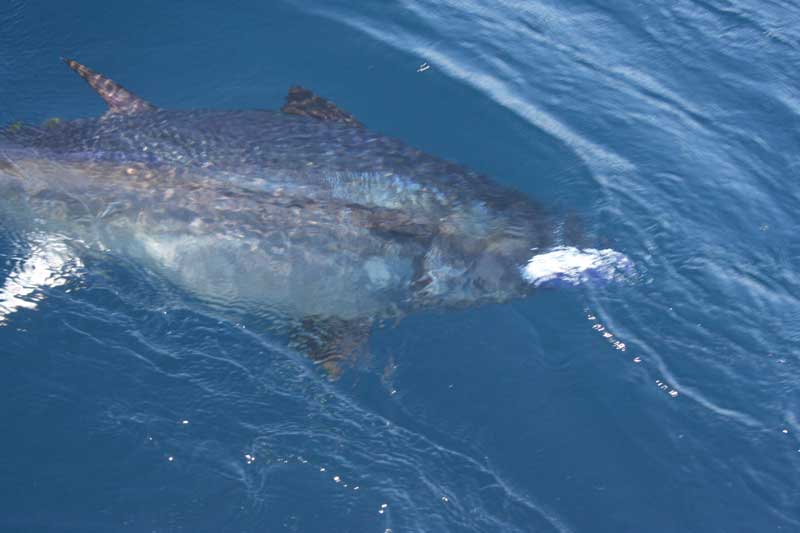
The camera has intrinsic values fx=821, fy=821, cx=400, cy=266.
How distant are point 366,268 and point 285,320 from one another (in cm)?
72

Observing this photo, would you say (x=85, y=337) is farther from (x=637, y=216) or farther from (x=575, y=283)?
(x=637, y=216)

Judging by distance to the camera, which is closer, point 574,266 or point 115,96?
point 574,266

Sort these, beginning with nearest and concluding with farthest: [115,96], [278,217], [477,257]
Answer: [278,217]
[477,257]
[115,96]

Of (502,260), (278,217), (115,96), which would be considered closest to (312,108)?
(278,217)

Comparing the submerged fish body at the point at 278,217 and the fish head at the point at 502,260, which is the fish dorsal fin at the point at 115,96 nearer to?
the submerged fish body at the point at 278,217

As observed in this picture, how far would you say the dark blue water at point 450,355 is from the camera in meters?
4.99

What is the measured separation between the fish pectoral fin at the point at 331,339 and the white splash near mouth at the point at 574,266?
144 cm

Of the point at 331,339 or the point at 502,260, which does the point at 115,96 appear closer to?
the point at 331,339

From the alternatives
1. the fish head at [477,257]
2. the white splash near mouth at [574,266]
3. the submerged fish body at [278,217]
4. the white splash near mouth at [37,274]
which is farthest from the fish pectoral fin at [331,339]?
the white splash near mouth at [37,274]

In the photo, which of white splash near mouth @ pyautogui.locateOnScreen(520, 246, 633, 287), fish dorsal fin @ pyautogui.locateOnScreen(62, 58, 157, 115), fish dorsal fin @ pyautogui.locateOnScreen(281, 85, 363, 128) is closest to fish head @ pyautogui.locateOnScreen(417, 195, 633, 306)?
white splash near mouth @ pyautogui.locateOnScreen(520, 246, 633, 287)

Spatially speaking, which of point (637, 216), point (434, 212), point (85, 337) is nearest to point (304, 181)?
point (434, 212)

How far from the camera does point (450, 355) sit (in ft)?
19.8

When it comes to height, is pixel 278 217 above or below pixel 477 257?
above

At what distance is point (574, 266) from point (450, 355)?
146 centimetres
